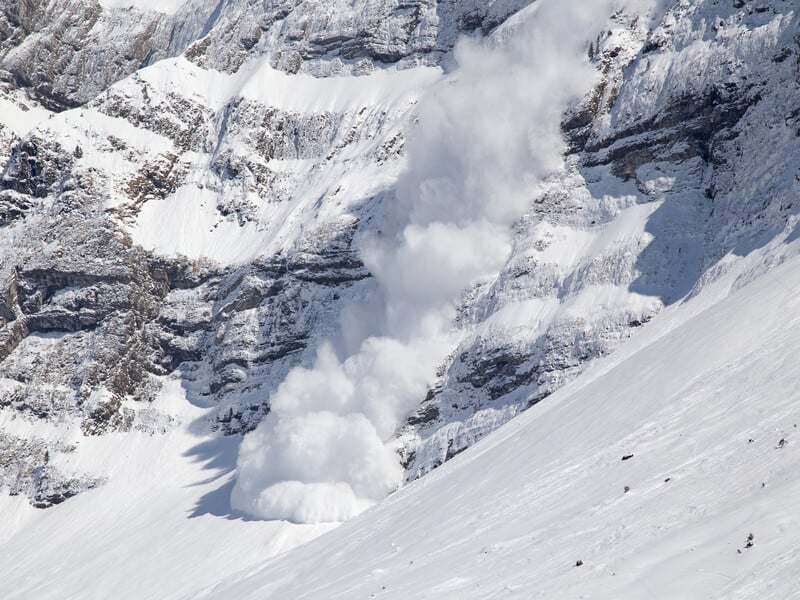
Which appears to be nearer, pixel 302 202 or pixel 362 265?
pixel 362 265

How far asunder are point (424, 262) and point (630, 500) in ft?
283

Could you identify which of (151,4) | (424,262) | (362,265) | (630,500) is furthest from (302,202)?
(630,500)

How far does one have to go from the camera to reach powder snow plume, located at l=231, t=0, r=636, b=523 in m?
107

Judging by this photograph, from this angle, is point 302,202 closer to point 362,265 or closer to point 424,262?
point 362,265

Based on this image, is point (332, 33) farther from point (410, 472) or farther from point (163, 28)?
point (410, 472)

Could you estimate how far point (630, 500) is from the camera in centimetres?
3108

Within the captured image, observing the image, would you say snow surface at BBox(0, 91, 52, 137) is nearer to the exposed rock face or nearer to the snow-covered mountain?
the snow-covered mountain

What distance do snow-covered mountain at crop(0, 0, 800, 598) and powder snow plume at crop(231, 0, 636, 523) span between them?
0.34 m

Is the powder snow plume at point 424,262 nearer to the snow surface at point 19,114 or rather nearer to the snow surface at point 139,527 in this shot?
the snow surface at point 139,527

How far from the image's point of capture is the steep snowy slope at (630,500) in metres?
23.7

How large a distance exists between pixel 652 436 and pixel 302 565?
Result: 18.3 metres

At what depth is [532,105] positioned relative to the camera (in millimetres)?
119062

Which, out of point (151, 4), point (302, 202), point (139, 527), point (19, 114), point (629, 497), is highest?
point (151, 4)

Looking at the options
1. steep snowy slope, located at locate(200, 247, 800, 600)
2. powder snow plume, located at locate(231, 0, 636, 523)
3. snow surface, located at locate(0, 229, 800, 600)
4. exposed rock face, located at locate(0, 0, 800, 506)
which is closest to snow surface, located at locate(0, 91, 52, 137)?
exposed rock face, located at locate(0, 0, 800, 506)
